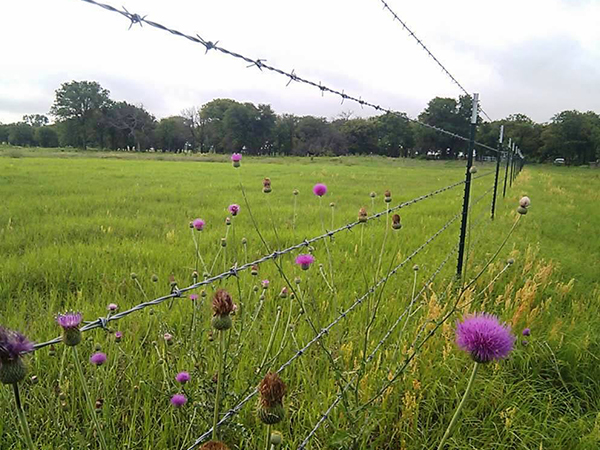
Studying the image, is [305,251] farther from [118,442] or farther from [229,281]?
[118,442]

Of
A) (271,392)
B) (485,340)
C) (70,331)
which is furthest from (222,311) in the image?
(485,340)

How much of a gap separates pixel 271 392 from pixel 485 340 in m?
0.54

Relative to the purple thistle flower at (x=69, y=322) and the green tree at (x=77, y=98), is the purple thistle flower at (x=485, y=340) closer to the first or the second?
the purple thistle flower at (x=69, y=322)

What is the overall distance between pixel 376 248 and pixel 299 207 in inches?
134

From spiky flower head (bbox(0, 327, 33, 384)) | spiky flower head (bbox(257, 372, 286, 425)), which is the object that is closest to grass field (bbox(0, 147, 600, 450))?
spiky flower head (bbox(257, 372, 286, 425))

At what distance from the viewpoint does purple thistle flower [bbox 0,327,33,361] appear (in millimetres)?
684

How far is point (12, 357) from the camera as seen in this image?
69cm

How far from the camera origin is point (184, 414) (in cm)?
173

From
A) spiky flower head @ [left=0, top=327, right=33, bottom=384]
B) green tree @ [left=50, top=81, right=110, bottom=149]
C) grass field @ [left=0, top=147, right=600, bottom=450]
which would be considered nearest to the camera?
spiky flower head @ [left=0, top=327, right=33, bottom=384]

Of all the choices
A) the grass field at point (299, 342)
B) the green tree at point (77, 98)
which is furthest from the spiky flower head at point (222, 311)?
the green tree at point (77, 98)

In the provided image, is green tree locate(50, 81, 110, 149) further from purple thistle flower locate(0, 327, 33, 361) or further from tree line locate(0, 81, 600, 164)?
purple thistle flower locate(0, 327, 33, 361)

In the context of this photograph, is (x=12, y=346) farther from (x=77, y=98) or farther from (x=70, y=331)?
(x=77, y=98)

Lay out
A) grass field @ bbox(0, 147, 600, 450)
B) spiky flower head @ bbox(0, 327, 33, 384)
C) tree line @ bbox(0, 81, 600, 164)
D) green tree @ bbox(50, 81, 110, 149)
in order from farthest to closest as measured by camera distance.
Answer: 1. tree line @ bbox(0, 81, 600, 164)
2. green tree @ bbox(50, 81, 110, 149)
3. grass field @ bbox(0, 147, 600, 450)
4. spiky flower head @ bbox(0, 327, 33, 384)

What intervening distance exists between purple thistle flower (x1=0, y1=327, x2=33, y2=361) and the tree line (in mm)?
22196
